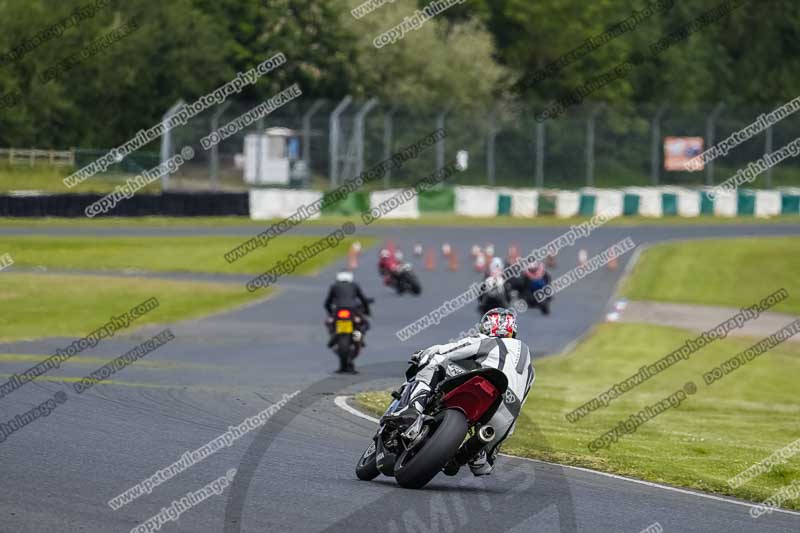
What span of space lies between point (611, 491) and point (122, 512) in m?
3.68

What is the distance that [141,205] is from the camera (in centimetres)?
4709

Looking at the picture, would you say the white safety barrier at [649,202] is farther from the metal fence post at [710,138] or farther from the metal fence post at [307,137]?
the metal fence post at [307,137]

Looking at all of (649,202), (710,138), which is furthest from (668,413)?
(710,138)

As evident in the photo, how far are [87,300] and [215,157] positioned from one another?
68.1 ft

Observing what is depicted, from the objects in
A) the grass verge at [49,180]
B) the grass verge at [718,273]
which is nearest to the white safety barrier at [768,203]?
the grass verge at [718,273]

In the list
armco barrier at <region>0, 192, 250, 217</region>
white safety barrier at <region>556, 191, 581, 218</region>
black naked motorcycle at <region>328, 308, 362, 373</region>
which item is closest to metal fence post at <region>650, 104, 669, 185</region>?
white safety barrier at <region>556, 191, 581, 218</region>

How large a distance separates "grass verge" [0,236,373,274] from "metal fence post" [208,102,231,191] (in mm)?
7829

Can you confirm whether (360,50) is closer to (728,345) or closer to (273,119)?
(273,119)

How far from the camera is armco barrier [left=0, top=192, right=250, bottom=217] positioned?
44.3 m

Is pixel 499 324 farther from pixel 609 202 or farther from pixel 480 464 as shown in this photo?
pixel 609 202

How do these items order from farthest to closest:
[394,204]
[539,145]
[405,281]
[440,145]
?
[539,145]
[440,145]
[394,204]
[405,281]

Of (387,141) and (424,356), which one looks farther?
(387,141)

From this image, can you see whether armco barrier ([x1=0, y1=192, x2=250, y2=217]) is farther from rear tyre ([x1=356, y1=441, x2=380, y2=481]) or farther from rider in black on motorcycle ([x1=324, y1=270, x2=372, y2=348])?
rear tyre ([x1=356, y1=441, x2=380, y2=481])

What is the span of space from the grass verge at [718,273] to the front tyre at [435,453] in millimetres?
26466
